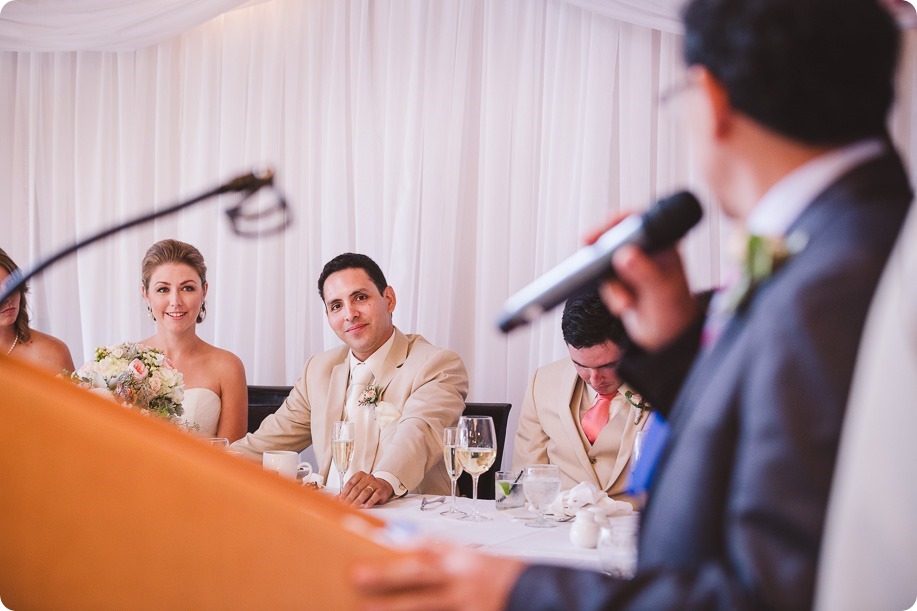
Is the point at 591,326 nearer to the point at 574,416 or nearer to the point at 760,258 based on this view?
the point at 574,416

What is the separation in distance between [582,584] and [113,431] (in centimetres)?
44

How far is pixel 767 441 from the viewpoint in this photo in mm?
690

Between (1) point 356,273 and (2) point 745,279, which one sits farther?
(1) point 356,273

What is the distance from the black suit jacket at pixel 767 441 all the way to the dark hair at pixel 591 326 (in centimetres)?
212

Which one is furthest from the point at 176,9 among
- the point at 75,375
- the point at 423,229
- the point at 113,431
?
the point at 113,431

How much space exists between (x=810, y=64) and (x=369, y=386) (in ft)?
9.02

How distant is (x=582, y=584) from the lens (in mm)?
742

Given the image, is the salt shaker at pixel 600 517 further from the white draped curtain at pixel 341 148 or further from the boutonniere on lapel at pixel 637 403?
the white draped curtain at pixel 341 148

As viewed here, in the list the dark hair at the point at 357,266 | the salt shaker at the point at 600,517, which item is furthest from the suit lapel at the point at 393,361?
the salt shaker at the point at 600,517

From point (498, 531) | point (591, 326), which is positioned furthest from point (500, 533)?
point (591, 326)

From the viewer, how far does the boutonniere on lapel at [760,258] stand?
0.79 m

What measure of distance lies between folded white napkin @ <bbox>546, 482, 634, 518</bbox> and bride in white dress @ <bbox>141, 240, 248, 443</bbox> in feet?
6.20

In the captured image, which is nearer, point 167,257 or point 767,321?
point 767,321

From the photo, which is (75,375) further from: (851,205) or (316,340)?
(851,205)
